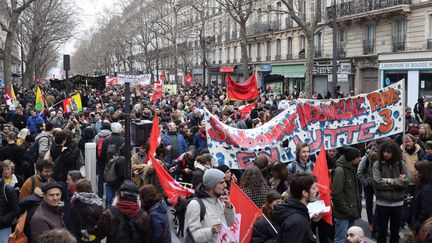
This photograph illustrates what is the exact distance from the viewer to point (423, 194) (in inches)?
224

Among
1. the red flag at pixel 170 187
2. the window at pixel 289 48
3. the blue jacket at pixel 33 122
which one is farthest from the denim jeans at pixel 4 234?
the window at pixel 289 48

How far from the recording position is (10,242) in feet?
15.6

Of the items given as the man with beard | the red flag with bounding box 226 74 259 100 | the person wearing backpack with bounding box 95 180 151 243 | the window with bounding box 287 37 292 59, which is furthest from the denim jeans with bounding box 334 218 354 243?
the window with bounding box 287 37 292 59

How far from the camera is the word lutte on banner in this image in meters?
7.75

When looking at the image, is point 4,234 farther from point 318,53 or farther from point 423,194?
point 318,53

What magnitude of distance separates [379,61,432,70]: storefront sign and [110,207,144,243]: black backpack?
23.3m

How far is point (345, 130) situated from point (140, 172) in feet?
10.8

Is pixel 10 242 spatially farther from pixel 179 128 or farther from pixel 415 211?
pixel 179 128

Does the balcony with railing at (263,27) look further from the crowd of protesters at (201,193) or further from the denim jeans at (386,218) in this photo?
the denim jeans at (386,218)

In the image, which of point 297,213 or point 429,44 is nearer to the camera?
point 297,213

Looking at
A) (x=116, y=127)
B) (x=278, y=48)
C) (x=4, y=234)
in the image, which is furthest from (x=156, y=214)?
(x=278, y=48)

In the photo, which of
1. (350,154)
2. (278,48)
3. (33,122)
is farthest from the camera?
(278,48)

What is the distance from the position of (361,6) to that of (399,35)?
11.2 ft

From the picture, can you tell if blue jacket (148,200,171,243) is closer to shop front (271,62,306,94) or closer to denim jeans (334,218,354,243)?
denim jeans (334,218,354,243)
